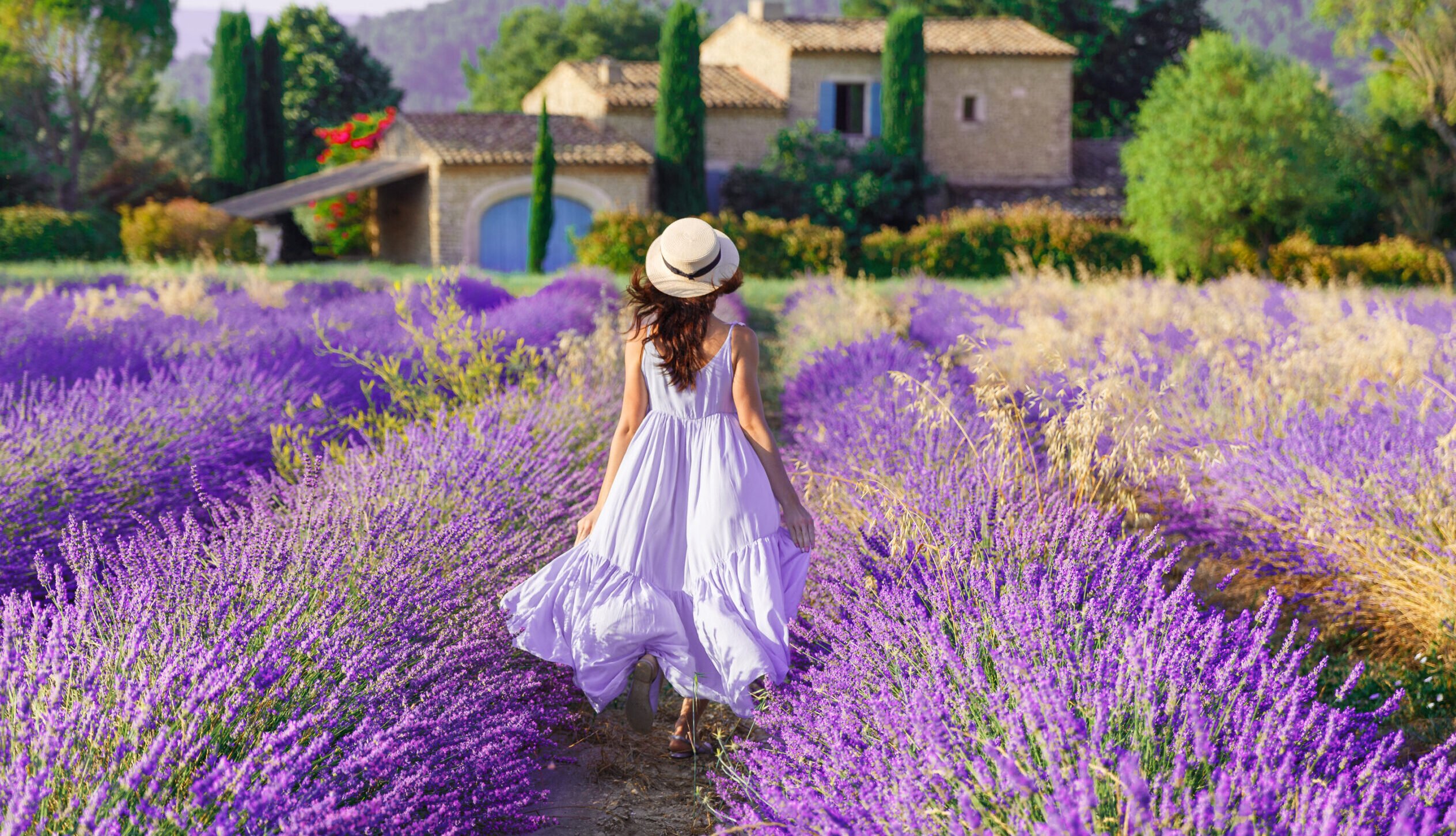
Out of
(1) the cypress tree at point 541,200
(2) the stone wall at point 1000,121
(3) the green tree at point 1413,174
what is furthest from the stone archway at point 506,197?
(3) the green tree at point 1413,174

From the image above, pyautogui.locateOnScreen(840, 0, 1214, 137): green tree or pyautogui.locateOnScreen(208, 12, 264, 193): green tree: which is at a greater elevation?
pyautogui.locateOnScreen(840, 0, 1214, 137): green tree

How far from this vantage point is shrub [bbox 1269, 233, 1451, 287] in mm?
18578

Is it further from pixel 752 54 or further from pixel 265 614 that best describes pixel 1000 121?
pixel 265 614

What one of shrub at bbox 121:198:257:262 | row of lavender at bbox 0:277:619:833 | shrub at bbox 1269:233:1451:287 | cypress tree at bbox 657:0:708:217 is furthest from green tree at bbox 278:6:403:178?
row of lavender at bbox 0:277:619:833

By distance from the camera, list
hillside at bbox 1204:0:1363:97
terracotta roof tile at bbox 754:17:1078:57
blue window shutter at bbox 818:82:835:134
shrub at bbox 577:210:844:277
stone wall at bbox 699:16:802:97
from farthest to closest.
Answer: hillside at bbox 1204:0:1363:97 → stone wall at bbox 699:16:802:97 → blue window shutter at bbox 818:82:835:134 → terracotta roof tile at bbox 754:17:1078:57 → shrub at bbox 577:210:844:277

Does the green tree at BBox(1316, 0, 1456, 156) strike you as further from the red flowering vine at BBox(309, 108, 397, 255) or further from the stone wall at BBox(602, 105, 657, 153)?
the red flowering vine at BBox(309, 108, 397, 255)

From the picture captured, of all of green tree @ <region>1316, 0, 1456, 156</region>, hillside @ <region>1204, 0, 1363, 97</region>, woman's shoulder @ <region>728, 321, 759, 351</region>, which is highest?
hillside @ <region>1204, 0, 1363, 97</region>

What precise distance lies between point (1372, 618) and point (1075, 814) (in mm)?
2613

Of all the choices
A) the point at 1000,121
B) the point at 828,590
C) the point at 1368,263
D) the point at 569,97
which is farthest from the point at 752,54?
the point at 828,590

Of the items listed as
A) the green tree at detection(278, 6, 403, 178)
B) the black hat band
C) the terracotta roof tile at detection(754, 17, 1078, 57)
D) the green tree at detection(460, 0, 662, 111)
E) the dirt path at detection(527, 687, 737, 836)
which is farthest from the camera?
the green tree at detection(460, 0, 662, 111)

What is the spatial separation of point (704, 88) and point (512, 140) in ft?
15.6

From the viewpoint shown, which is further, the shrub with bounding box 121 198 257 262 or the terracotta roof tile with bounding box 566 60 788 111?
the terracotta roof tile with bounding box 566 60 788 111

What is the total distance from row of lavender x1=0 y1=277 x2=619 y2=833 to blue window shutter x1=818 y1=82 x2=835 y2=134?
831 inches

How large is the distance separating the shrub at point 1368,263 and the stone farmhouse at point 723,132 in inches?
275
